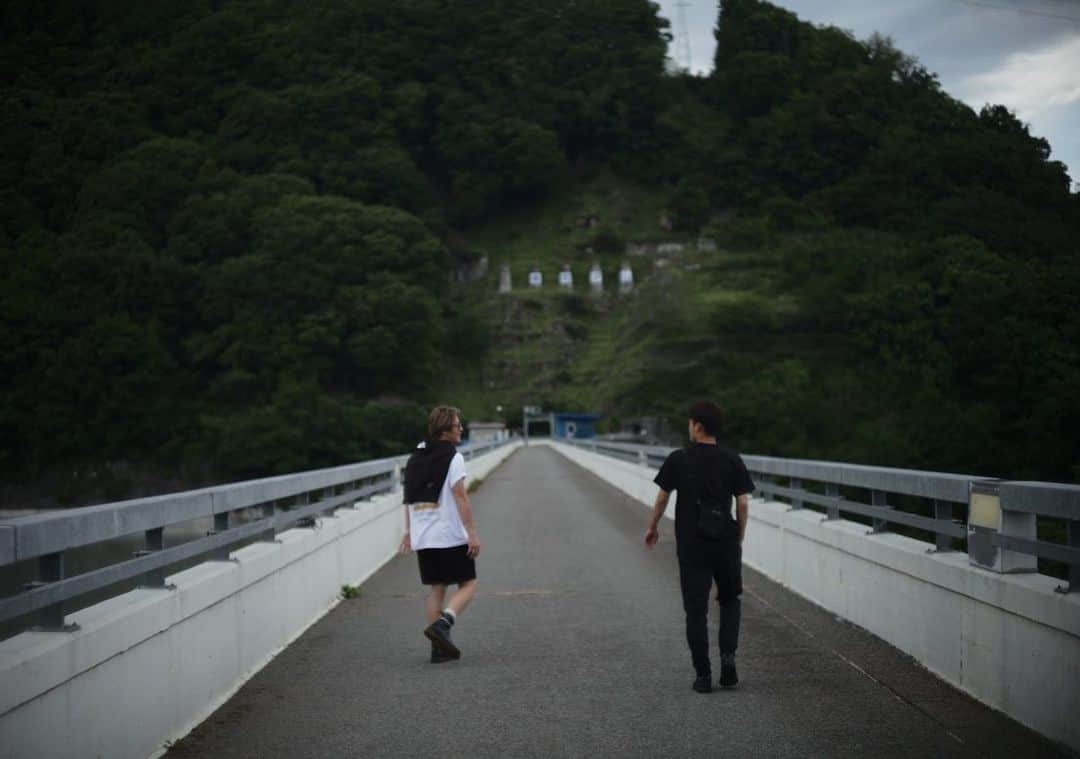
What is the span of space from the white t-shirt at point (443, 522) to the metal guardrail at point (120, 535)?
4.08 feet

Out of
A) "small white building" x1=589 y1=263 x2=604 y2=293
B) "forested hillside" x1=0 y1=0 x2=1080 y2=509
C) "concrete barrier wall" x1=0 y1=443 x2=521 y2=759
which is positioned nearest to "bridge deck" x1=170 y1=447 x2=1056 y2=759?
"concrete barrier wall" x1=0 y1=443 x2=521 y2=759

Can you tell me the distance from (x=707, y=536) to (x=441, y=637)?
85.0 inches

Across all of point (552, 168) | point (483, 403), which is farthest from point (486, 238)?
point (483, 403)

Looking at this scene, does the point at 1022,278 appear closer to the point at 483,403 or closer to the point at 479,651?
the point at 483,403

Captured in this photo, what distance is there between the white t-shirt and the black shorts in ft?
0.19

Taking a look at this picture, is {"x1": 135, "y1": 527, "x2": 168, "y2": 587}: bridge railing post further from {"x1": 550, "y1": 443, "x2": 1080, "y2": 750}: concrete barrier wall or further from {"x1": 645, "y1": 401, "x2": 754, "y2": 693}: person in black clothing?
{"x1": 550, "y1": 443, "x2": 1080, "y2": 750}: concrete barrier wall

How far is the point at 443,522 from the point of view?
8.60 m

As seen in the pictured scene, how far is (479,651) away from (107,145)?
498ft

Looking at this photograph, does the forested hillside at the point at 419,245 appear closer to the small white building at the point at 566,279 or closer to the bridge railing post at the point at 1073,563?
the small white building at the point at 566,279

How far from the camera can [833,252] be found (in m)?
144

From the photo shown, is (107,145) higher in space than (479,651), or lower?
higher

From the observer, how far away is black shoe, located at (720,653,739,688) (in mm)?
7234

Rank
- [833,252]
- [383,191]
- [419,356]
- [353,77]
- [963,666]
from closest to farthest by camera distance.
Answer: [963,666]
[419,356]
[833,252]
[383,191]
[353,77]

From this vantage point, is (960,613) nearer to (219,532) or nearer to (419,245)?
(219,532)
